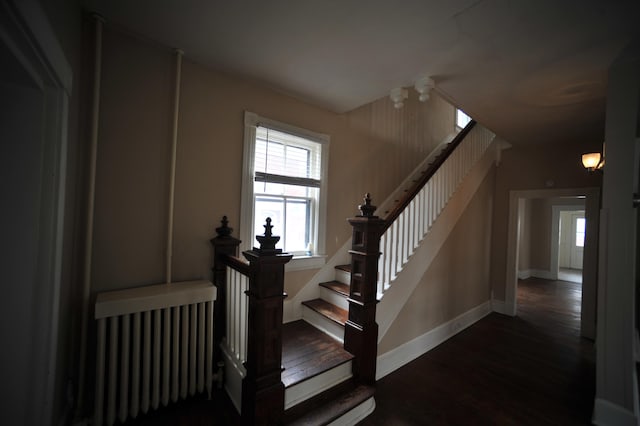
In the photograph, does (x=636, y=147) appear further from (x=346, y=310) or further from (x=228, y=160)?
(x=228, y=160)

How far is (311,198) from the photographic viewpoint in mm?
2820

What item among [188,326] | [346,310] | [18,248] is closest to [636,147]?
[346,310]

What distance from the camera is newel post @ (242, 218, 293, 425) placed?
57.7 inches

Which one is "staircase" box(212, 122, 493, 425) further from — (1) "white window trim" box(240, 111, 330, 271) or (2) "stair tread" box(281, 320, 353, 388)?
(1) "white window trim" box(240, 111, 330, 271)

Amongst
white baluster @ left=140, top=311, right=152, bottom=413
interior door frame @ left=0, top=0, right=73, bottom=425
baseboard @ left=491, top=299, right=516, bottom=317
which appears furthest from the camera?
baseboard @ left=491, top=299, right=516, bottom=317

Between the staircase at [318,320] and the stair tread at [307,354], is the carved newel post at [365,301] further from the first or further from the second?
the stair tread at [307,354]

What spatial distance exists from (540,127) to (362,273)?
3102 mm

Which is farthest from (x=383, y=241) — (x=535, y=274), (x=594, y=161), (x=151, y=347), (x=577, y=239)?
(x=577, y=239)

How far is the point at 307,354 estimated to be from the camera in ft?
6.68

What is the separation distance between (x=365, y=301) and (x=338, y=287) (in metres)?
0.72

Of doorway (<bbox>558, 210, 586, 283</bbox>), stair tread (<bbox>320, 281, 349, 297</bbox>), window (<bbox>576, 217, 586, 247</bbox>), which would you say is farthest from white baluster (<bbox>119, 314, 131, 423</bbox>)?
window (<bbox>576, 217, 586, 247</bbox>)

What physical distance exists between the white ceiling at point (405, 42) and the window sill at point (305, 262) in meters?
1.73

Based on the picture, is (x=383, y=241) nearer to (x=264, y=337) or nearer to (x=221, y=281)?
(x=264, y=337)

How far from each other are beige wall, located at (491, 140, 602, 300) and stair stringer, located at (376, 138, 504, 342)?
424 millimetres
